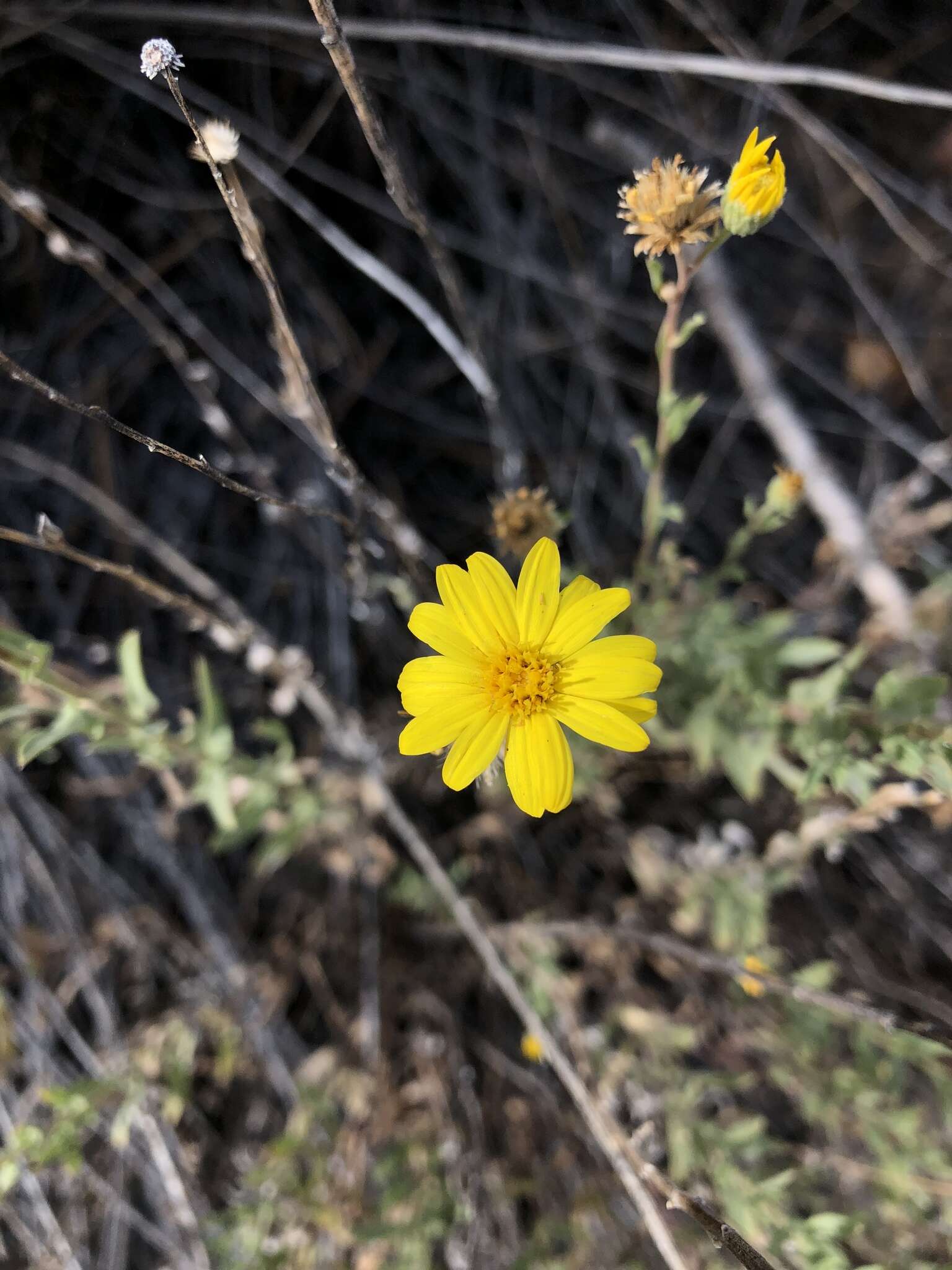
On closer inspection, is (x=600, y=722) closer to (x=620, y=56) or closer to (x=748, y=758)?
(x=748, y=758)

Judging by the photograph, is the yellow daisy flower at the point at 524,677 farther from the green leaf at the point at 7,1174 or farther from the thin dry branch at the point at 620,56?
the green leaf at the point at 7,1174

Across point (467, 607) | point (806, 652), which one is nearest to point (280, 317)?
point (467, 607)

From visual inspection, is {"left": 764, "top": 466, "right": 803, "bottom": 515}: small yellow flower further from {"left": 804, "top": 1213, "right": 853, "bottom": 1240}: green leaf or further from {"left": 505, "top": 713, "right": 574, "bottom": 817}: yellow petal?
{"left": 804, "top": 1213, "right": 853, "bottom": 1240}: green leaf

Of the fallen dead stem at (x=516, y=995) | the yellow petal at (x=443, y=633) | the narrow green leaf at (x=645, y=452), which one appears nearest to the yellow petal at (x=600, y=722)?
the yellow petal at (x=443, y=633)

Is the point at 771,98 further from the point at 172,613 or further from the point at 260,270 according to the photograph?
the point at 172,613

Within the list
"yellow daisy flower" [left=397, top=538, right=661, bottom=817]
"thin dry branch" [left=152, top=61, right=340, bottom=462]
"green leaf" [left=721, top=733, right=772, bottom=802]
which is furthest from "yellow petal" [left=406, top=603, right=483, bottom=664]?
"green leaf" [left=721, top=733, right=772, bottom=802]

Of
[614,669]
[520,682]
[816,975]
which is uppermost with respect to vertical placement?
[520,682]
